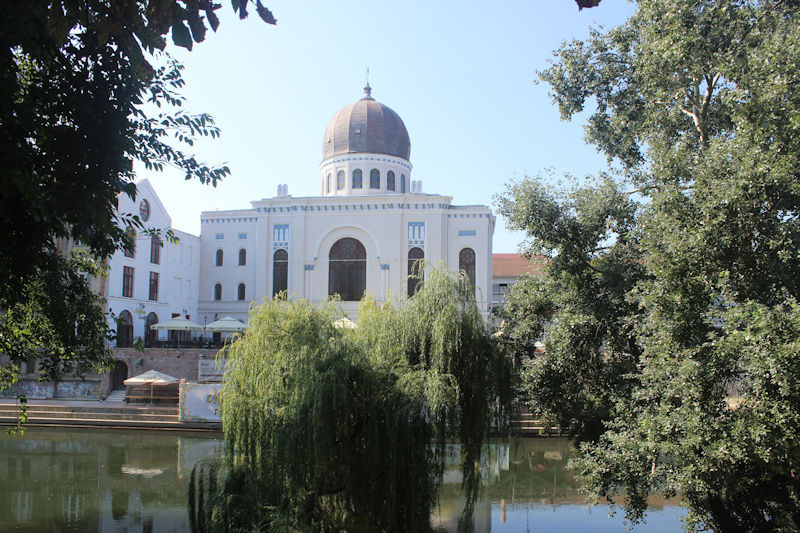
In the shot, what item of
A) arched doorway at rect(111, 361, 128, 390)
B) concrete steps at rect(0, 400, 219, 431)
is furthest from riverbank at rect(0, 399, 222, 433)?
arched doorway at rect(111, 361, 128, 390)

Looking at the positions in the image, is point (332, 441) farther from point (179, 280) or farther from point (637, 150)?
point (179, 280)

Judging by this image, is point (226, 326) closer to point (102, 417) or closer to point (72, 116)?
point (102, 417)

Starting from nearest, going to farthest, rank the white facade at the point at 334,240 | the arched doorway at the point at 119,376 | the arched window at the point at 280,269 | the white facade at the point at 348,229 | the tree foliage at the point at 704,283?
the tree foliage at the point at 704,283 → the arched doorway at the point at 119,376 → the white facade at the point at 334,240 → the white facade at the point at 348,229 → the arched window at the point at 280,269

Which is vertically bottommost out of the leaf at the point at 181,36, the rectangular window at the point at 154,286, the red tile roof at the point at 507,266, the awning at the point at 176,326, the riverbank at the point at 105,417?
the riverbank at the point at 105,417

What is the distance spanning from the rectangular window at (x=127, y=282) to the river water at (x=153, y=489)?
411 inches

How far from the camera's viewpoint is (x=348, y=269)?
36562 mm

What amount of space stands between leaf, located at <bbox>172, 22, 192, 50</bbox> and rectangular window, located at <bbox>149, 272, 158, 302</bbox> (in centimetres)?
3293

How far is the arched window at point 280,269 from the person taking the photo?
1462 inches

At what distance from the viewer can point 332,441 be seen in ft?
31.7

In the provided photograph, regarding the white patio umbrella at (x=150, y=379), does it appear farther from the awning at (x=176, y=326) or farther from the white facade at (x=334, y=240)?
the white facade at (x=334, y=240)

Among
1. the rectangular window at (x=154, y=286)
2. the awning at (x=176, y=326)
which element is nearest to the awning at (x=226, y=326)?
the awning at (x=176, y=326)

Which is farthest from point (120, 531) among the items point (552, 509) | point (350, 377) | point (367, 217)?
point (367, 217)

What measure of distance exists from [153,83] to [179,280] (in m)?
32.0

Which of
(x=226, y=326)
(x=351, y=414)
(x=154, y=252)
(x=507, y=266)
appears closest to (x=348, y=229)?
(x=226, y=326)
